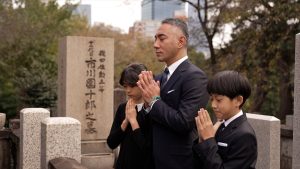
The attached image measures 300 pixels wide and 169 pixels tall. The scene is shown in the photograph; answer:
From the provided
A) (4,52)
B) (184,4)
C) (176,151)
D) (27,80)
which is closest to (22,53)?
(4,52)

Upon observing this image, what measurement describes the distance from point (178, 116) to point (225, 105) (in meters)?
0.33

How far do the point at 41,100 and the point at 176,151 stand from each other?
633 inches

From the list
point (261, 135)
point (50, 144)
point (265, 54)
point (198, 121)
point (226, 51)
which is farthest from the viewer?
point (226, 51)

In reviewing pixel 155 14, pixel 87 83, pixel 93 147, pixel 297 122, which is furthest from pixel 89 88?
pixel 155 14

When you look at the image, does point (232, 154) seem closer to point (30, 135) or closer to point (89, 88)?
point (30, 135)

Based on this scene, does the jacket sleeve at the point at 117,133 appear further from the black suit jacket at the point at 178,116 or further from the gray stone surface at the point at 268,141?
the gray stone surface at the point at 268,141

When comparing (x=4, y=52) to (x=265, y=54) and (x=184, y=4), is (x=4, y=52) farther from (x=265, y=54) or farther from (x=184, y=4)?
(x=265, y=54)

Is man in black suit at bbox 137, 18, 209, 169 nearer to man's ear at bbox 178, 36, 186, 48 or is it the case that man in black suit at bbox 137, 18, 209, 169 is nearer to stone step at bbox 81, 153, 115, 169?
man's ear at bbox 178, 36, 186, 48

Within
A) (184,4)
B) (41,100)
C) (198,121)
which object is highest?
(184,4)

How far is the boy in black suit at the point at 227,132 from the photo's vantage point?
7.64ft

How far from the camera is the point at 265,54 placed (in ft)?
47.5

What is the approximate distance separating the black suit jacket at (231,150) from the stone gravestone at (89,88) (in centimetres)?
679

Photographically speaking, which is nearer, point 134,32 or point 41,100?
point 41,100

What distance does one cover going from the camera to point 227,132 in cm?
244
